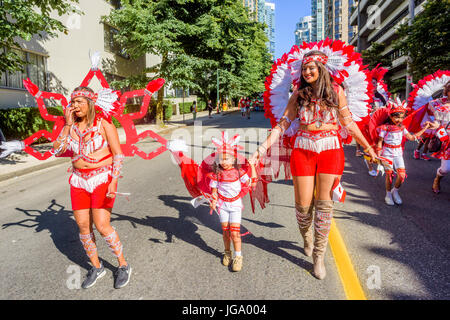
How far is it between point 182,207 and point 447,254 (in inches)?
147

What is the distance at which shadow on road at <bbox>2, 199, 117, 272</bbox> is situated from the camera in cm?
381

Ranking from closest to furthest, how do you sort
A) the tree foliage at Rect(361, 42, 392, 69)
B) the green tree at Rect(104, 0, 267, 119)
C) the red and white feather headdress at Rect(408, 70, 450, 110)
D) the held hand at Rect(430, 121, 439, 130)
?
the held hand at Rect(430, 121, 439, 130), the red and white feather headdress at Rect(408, 70, 450, 110), the green tree at Rect(104, 0, 267, 119), the tree foliage at Rect(361, 42, 392, 69)

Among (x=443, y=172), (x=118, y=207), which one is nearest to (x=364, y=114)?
(x=443, y=172)

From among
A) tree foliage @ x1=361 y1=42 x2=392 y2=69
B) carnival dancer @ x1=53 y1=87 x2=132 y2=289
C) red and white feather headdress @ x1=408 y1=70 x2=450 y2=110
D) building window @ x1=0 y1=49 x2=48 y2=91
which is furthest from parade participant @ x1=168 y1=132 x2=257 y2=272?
tree foliage @ x1=361 y1=42 x2=392 y2=69

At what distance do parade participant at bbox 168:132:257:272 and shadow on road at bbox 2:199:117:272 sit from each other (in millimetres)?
1283

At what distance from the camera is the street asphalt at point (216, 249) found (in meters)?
2.99

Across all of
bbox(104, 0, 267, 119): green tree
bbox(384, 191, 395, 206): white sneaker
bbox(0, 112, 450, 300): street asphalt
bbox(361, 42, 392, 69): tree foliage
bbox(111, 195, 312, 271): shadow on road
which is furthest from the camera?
bbox(361, 42, 392, 69): tree foliage

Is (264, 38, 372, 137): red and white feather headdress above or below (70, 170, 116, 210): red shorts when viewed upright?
above

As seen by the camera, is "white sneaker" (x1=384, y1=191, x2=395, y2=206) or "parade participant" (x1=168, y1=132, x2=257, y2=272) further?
"white sneaker" (x1=384, y1=191, x2=395, y2=206)

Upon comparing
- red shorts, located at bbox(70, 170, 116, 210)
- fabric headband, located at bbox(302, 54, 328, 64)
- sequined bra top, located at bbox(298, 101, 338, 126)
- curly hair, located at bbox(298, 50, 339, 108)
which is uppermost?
fabric headband, located at bbox(302, 54, 328, 64)

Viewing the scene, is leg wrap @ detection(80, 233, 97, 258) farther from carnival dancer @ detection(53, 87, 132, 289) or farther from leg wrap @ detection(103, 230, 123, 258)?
leg wrap @ detection(103, 230, 123, 258)

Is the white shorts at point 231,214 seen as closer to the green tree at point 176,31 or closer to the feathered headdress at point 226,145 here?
the feathered headdress at point 226,145
